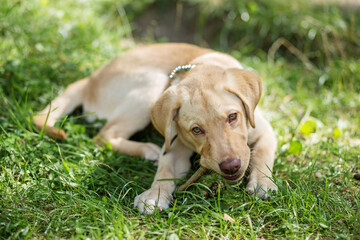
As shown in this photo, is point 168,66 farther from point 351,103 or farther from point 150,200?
point 351,103

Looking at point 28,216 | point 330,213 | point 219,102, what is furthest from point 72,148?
point 330,213

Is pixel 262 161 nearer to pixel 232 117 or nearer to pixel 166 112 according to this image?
pixel 232 117

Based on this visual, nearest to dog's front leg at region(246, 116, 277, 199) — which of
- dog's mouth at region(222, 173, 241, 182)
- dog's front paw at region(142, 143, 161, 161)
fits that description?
dog's mouth at region(222, 173, 241, 182)

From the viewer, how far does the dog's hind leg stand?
13.3ft

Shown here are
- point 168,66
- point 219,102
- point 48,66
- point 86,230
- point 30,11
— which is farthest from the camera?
point 30,11

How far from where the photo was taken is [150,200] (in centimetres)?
315

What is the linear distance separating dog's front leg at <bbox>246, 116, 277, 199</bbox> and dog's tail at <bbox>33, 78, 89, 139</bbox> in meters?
1.93

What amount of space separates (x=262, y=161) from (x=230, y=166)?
680mm

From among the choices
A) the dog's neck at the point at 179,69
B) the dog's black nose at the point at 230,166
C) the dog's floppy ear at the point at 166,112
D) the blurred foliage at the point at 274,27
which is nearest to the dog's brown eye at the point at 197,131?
the dog's floppy ear at the point at 166,112

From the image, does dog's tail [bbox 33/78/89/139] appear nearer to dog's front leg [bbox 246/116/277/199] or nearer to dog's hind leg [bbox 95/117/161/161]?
dog's hind leg [bbox 95/117/161/161]

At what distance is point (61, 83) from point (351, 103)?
3.81 m

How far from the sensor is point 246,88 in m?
3.46

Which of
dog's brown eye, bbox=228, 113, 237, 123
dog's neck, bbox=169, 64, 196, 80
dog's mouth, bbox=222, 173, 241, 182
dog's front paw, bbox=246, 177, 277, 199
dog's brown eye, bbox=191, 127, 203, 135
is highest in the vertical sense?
dog's neck, bbox=169, 64, 196, 80

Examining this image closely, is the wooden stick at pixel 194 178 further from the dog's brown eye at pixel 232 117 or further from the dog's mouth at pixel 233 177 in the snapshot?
the dog's brown eye at pixel 232 117
